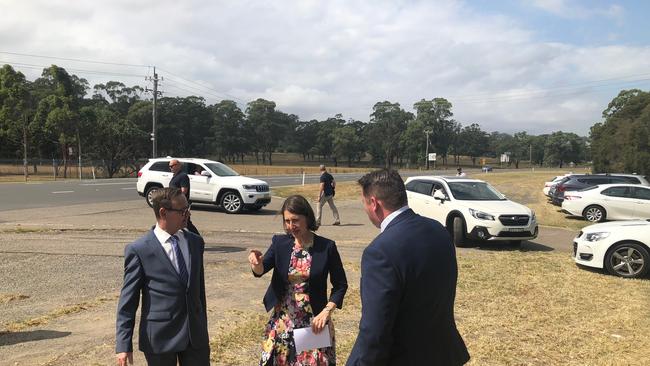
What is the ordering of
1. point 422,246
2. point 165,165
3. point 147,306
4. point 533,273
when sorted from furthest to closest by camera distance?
point 165,165, point 533,273, point 147,306, point 422,246

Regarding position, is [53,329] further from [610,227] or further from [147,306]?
[610,227]

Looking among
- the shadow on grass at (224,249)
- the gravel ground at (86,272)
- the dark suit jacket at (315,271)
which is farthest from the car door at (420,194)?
the dark suit jacket at (315,271)

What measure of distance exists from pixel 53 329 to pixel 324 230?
371 inches

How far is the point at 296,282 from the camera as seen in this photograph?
328cm

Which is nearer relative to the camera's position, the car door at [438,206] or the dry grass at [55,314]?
the dry grass at [55,314]

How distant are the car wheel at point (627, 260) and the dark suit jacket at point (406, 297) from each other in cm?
796

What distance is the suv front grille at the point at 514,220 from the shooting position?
11445 mm

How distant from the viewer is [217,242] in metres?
11.4

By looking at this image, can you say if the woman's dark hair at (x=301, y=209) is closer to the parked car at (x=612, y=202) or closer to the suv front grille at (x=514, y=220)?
the suv front grille at (x=514, y=220)

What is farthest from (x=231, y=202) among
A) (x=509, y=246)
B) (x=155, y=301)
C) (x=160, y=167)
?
(x=155, y=301)

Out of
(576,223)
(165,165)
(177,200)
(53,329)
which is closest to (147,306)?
(177,200)

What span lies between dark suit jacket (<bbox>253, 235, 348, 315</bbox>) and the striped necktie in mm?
580

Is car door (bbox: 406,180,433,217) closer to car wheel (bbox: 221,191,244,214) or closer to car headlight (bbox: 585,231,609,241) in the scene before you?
car headlight (bbox: 585,231,609,241)

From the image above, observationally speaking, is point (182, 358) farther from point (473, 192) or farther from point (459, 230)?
point (473, 192)
